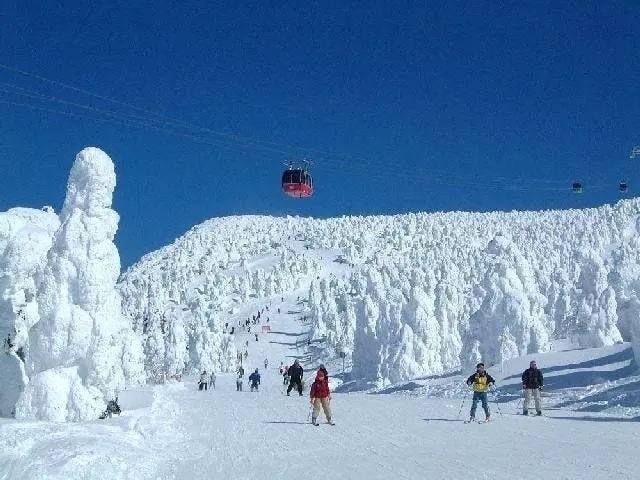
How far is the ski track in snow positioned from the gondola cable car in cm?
1293

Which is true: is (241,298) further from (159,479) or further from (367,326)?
(159,479)

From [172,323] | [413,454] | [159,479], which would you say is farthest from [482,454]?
[172,323]

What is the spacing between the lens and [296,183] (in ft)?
109

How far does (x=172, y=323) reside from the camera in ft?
307

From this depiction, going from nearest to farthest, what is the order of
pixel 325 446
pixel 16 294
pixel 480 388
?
pixel 325 446
pixel 480 388
pixel 16 294

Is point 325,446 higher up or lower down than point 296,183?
lower down

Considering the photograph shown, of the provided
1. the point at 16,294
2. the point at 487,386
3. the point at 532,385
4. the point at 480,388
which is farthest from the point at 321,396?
A: the point at 16,294

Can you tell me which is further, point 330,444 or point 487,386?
point 487,386

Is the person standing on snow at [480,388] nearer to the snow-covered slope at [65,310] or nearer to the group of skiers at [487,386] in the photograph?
the group of skiers at [487,386]

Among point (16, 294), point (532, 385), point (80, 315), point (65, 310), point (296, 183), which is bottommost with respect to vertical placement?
point (532, 385)

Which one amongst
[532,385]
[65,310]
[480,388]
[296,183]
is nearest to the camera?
[480,388]

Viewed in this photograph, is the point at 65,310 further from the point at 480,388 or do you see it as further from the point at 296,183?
the point at 296,183

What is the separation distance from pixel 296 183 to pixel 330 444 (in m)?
18.7

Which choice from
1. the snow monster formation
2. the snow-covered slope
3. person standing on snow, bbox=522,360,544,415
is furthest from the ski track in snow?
the snow-covered slope
